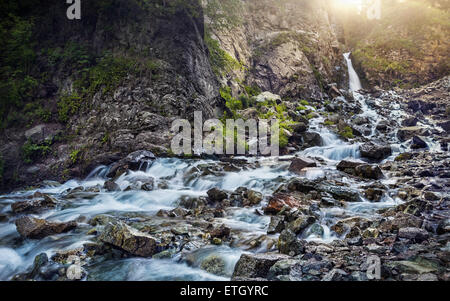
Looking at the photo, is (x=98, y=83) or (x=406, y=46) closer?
(x=98, y=83)

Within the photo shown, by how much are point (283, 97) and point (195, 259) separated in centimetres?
1876

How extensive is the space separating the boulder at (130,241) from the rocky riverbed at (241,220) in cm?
2

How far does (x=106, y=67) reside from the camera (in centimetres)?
1334

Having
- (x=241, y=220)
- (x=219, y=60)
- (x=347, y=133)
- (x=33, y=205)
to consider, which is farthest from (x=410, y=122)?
(x=33, y=205)

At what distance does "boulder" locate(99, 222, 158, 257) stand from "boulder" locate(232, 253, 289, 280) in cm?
153

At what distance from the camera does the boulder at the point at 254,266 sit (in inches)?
132

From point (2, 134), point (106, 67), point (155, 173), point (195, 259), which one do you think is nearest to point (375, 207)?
point (195, 259)

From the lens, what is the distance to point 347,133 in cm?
1456

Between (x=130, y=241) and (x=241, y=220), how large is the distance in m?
2.48

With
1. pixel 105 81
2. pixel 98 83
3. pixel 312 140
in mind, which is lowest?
pixel 312 140

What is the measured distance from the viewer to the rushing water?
397 cm

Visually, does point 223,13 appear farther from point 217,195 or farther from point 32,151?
point 217,195

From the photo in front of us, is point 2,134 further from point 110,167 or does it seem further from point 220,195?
point 220,195

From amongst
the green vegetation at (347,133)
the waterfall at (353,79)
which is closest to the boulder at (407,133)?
the green vegetation at (347,133)
